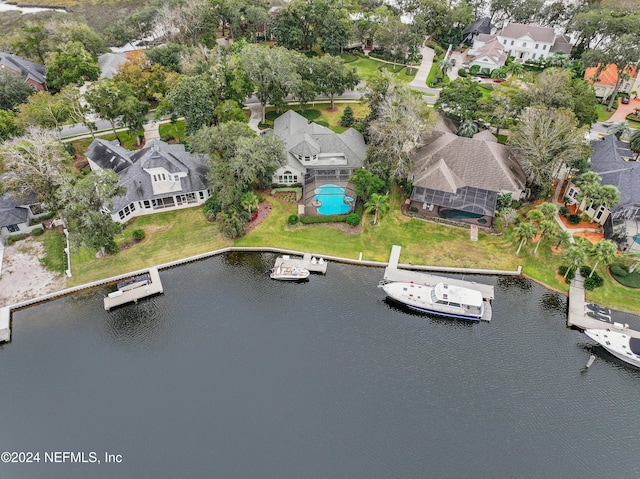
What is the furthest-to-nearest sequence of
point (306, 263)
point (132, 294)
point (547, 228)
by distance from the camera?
point (306, 263) → point (547, 228) → point (132, 294)

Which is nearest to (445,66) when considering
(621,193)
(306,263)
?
(621,193)

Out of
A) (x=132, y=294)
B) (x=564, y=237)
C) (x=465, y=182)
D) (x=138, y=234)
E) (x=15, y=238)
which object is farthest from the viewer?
(x=465, y=182)

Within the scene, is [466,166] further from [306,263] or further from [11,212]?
[11,212]

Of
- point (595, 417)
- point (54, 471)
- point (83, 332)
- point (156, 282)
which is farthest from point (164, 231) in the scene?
point (595, 417)

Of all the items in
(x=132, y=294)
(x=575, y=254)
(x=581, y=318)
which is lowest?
(x=132, y=294)

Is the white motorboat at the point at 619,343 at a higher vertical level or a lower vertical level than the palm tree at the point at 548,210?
lower

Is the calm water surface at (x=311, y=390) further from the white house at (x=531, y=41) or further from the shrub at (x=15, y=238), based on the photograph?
the white house at (x=531, y=41)

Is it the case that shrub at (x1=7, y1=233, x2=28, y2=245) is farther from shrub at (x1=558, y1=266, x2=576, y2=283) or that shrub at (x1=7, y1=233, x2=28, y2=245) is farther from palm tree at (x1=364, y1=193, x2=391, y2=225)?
shrub at (x1=558, y1=266, x2=576, y2=283)

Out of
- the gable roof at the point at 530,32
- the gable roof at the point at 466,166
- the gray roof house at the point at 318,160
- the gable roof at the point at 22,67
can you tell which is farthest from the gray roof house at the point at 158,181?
the gable roof at the point at 530,32
